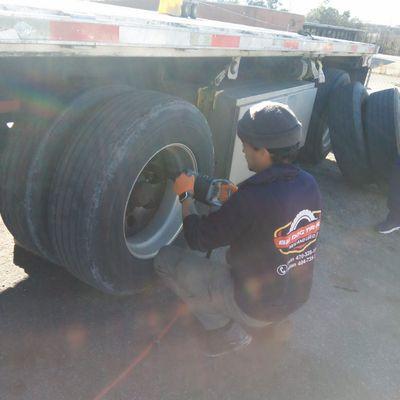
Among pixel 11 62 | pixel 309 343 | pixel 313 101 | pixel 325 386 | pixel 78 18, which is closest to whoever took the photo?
pixel 78 18

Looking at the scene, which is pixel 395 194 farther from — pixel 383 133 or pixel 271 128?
pixel 271 128

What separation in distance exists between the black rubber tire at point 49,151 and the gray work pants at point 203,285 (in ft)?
2.36

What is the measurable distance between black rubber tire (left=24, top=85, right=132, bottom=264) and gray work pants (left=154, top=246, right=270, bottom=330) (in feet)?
2.36

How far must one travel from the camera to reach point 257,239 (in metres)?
2.04

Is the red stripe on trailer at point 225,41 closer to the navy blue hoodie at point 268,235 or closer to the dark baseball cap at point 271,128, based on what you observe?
the dark baseball cap at point 271,128

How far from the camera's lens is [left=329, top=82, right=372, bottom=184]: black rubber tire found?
190 inches

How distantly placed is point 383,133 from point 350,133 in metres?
0.36

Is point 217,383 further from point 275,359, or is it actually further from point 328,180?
point 328,180

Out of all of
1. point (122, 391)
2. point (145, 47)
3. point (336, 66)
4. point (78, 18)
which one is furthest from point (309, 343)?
point (336, 66)

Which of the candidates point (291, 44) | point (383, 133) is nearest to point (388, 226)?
point (383, 133)

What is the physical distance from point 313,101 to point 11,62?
3700mm

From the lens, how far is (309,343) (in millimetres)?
2646

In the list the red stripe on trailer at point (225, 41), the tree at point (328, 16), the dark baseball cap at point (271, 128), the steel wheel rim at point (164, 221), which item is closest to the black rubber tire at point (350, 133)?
the red stripe on trailer at point (225, 41)

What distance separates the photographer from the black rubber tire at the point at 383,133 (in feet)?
15.7
